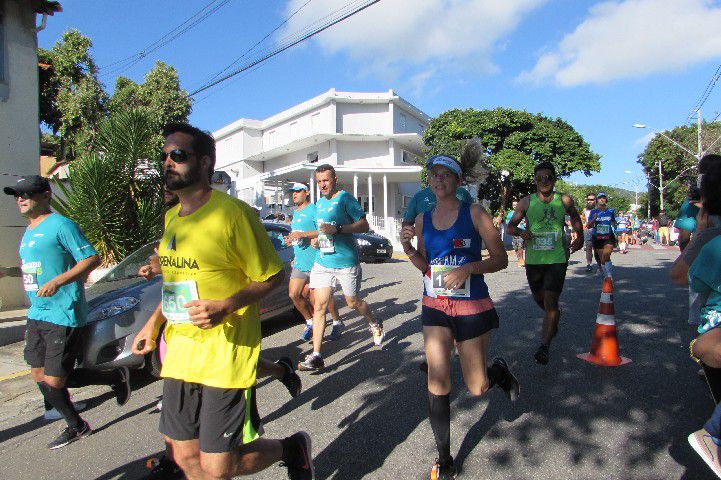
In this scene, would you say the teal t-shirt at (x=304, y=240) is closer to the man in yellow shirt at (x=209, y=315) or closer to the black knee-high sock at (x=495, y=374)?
the black knee-high sock at (x=495, y=374)

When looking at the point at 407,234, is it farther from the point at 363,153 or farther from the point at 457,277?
the point at 363,153

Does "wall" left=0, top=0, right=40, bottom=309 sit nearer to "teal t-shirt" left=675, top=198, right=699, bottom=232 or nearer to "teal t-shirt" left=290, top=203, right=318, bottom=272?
"teal t-shirt" left=290, top=203, right=318, bottom=272

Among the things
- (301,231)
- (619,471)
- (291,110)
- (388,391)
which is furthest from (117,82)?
(619,471)

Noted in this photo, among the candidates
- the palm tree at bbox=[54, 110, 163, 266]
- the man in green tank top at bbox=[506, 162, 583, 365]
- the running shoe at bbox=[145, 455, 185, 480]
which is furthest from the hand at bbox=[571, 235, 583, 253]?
the palm tree at bbox=[54, 110, 163, 266]

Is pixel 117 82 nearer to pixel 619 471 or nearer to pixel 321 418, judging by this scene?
pixel 321 418

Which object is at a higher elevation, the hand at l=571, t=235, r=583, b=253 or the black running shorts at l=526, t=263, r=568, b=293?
the hand at l=571, t=235, r=583, b=253

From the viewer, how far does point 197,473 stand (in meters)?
2.19

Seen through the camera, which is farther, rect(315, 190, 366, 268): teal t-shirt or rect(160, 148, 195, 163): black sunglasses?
rect(315, 190, 366, 268): teal t-shirt

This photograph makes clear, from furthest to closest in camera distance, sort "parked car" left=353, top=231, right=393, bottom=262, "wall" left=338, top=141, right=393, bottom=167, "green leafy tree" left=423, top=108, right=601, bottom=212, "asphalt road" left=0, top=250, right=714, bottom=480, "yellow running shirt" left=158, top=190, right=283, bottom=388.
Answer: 1. "wall" left=338, top=141, right=393, bottom=167
2. "green leafy tree" left=423, top=108, right=601, bottom=212
3. "parked car" left=353, top=231, right=393, bottom=262
4. "asphalt road" left=0, top=250, right=714, bottom=480
5. "yellow running shirt" left=158, top=190, right=283, bottom=388

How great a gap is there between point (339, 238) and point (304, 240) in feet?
3.14

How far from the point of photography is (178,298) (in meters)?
2.22

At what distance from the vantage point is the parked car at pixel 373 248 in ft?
54.9

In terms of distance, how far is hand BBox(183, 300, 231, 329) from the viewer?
206cm

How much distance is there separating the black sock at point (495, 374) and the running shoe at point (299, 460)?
4.13ft
